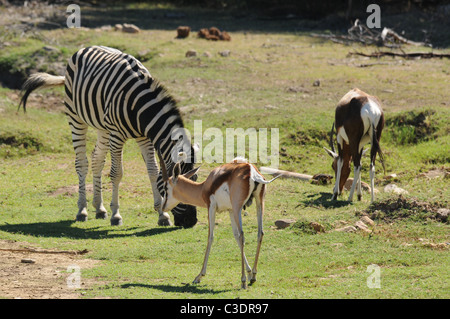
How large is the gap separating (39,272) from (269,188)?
5.36 metres

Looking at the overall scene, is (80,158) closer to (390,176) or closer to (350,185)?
(350,185)

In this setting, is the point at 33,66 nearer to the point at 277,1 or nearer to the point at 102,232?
the point at 102,232

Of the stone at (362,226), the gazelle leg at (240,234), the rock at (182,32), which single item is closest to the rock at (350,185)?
the stone at (362,226)

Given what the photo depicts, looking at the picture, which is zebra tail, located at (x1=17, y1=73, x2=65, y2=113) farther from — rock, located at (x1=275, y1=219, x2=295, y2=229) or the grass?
rock, located at (x1=275, y1=219, x2=295, y2=229)

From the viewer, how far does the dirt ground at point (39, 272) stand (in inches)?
278

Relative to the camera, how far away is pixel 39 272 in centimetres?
803

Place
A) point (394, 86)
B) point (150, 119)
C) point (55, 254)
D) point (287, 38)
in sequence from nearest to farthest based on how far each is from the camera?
point (55, 254) → point (150, 119) → point (394, 86) → point (287, 38)

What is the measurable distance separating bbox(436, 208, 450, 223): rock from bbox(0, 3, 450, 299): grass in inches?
5.3

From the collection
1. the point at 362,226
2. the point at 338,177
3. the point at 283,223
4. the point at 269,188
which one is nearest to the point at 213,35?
the point at 269,188

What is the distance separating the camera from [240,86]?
1827 cm

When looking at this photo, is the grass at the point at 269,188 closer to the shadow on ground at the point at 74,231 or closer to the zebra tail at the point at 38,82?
the shadow on ground at the point at 74,231

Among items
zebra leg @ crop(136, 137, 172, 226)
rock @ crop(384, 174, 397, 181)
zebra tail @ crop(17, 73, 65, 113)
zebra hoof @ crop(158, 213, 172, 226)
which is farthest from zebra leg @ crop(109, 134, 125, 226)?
rock @ crop(384, 174, 397, 181)
